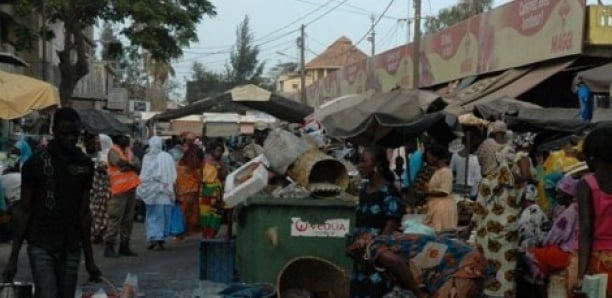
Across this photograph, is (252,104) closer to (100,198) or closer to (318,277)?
(100,198)

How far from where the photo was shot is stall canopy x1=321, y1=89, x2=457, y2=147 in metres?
13.3

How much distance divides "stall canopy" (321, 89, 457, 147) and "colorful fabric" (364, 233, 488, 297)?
7301 millimetres

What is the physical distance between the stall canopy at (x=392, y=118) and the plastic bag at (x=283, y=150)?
9.67 feet

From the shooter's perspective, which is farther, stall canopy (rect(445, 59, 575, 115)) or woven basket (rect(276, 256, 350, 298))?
stall canopy (rect(445, 59, 575, 115))

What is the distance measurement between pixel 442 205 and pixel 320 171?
Answer: 4.25 ft

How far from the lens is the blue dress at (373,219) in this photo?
6.53 metres

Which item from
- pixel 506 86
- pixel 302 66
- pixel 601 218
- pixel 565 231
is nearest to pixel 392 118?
pixel 565 231

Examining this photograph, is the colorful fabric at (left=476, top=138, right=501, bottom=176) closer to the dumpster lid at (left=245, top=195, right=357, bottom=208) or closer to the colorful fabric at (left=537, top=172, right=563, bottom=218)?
the colorful fabric at (left=537, top=172, right=563, bottom=218)

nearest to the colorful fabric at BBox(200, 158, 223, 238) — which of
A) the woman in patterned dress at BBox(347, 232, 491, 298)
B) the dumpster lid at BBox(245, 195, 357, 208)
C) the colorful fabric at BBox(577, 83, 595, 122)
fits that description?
the colorful fabric at BBox(577, 83, 595, 122)

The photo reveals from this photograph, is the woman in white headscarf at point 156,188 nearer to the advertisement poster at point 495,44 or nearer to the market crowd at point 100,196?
the market crowd at point 100,196

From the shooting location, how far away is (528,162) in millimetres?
8633

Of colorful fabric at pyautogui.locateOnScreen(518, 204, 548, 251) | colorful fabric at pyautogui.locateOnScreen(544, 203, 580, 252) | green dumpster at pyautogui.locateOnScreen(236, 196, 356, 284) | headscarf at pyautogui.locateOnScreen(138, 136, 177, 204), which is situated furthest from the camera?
headscarf at pyautogui.locateOnScreen(138, 136, 177, 204)

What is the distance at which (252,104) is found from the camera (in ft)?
59.3

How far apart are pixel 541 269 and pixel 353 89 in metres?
33.5
